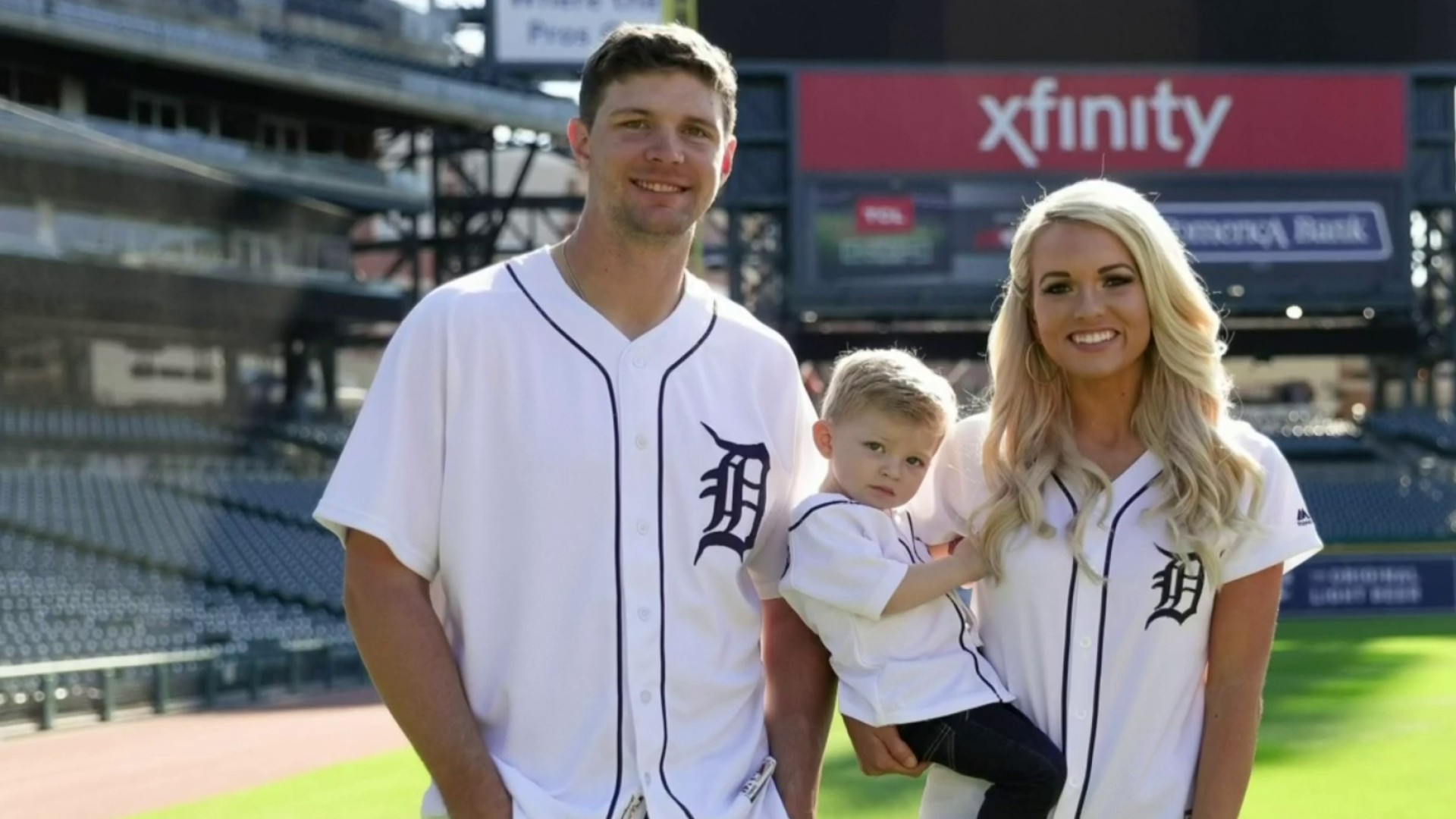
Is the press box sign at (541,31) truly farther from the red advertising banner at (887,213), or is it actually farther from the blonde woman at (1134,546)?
the blonde woman at (1134,546)

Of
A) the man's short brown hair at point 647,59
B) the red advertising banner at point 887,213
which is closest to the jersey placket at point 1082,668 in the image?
the man's short brown hair at point 647,59

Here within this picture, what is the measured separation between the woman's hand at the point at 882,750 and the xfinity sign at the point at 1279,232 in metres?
24.7

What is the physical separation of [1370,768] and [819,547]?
7.74m

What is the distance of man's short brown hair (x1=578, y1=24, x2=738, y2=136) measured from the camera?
9.16 ft

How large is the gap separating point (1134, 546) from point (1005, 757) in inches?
16.4

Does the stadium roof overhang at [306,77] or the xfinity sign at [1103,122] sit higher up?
the stadium roof overhang at [306,77]

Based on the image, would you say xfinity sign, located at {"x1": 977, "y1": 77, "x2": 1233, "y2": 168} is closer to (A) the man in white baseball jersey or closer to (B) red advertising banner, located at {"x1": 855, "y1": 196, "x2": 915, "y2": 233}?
(B) red advertising banner, located at {"x1": 855, "y1": 196, "x2": 915, "y2": 233}

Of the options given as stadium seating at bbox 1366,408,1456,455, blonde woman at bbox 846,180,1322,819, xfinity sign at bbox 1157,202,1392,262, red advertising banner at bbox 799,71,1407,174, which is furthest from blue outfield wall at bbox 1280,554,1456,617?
blonde woman at bbox 846,180,1322,819

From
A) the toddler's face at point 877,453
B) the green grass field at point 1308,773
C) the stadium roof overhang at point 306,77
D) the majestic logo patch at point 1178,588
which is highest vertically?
the stadium roof overhang at point 306,77

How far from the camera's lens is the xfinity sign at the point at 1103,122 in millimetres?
26328

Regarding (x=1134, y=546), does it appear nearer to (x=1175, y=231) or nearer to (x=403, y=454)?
(x=403, y=454)

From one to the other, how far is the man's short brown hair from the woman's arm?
3.91 ft

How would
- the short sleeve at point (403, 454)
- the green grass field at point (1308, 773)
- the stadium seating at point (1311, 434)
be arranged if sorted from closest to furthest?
the short sleeve at point (403, 454)
the green grass field at point (1308, 773)
the stadium seating at point (1311, 434)

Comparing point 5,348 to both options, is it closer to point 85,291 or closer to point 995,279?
point 85,291
